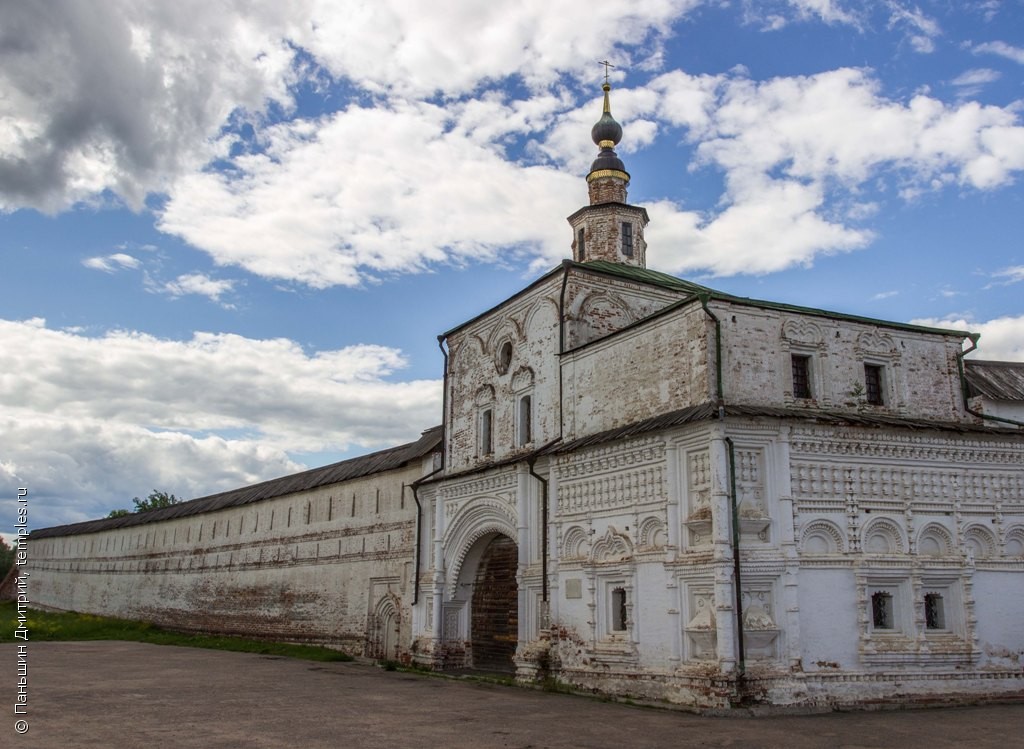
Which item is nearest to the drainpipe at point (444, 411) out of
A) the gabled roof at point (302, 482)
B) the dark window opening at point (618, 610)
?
the gabled roof at point (302, 482)

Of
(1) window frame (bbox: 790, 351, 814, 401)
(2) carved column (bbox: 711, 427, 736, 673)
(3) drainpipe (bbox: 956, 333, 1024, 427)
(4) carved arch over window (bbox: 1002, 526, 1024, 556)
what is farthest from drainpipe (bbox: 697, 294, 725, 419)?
(4) carved arch over window (bbox: 1002, 526, 1024, 556)

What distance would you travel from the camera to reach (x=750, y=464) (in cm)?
1234

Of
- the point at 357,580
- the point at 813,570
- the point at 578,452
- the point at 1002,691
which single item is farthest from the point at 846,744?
the point at 357,580

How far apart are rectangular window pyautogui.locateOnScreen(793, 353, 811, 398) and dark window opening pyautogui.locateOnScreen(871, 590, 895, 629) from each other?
3.08 m

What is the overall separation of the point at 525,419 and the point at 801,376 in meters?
5.65

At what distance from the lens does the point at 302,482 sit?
27.4 metres

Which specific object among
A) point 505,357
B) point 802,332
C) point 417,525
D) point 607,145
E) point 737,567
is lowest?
point 737,567

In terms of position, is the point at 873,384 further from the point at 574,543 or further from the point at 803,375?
the point at 574,543

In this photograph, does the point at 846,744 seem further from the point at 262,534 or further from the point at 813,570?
the point at 262,534

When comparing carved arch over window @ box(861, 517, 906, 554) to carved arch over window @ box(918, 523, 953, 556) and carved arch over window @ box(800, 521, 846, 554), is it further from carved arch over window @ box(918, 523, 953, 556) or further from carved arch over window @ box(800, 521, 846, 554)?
carved arch over window @ box(800, 521, 846, 554)

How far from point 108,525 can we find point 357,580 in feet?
84.6

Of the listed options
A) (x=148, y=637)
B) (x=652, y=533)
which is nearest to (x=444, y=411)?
(x=652, y=533)

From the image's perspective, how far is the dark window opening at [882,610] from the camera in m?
12.5

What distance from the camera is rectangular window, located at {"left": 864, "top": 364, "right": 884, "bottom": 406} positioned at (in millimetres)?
14133
